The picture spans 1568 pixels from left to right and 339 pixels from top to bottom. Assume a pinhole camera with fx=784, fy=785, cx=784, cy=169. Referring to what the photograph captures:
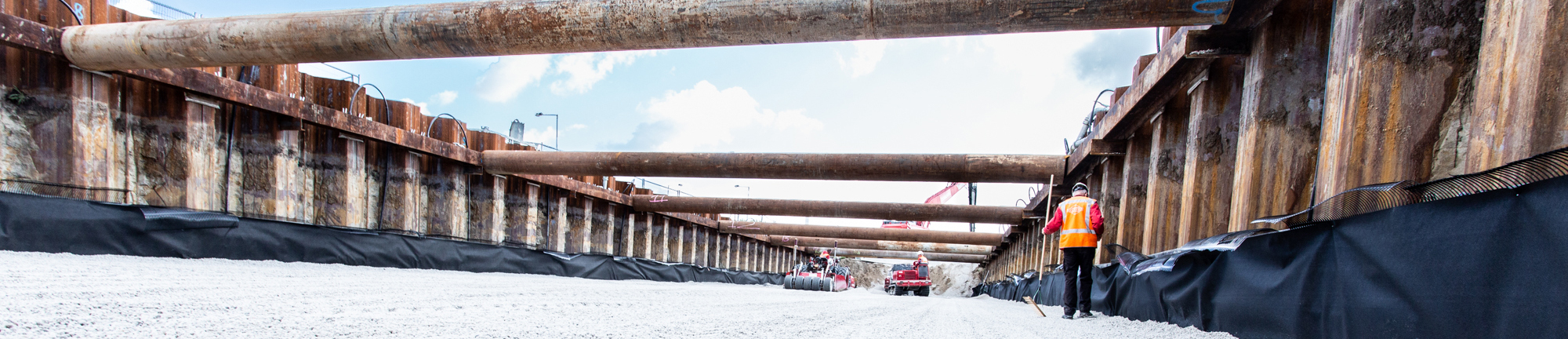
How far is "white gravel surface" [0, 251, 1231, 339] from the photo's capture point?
11.4 feet

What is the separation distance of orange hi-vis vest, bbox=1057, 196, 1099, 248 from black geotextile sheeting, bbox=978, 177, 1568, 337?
2346 mm

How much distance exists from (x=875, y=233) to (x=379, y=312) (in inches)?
1006

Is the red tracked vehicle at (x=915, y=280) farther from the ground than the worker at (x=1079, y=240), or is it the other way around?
the worker at (x=1079, y=240)

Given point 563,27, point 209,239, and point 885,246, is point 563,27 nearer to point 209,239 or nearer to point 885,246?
point 209,239

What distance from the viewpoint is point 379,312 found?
436cm

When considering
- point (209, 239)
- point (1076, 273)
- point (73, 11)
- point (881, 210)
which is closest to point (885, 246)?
point (881, 210)

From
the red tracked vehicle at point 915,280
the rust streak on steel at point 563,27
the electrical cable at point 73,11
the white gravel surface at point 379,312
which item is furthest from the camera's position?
the red tracked vehicle at point 915,280

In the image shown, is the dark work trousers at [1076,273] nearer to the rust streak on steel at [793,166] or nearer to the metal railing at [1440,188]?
the metal railing at [1440,188]

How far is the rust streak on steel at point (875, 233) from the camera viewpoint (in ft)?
93.7

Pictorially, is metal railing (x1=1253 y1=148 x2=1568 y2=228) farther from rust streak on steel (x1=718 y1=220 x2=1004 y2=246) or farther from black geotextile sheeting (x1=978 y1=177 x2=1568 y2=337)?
rust streak on steel (x1=718 y1=220 x2=1004 y2=246)

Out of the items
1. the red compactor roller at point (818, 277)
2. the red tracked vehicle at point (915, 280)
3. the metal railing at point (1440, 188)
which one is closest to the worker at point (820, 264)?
the red compactor roller at point (818, 277)

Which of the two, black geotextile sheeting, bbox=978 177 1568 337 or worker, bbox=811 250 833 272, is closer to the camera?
black geotextile sheeting, bbox=978 177 1568 337

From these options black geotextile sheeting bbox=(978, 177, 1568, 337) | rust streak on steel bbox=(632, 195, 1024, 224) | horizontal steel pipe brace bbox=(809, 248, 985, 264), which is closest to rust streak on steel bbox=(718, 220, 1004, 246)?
rust streak on steel bbox=(632, 195, 1024, 224)

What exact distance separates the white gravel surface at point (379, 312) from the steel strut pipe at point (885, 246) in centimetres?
2812
